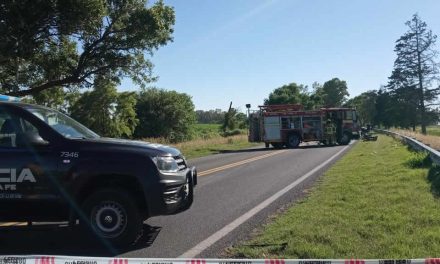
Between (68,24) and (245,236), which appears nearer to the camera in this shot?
(245,236)

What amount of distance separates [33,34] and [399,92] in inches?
2839

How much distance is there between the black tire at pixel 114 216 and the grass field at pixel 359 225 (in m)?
1.30

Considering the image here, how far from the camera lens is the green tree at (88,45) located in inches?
886

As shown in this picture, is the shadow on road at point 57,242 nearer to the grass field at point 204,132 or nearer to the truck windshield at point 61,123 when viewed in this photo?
the truck windshield at point 61,123

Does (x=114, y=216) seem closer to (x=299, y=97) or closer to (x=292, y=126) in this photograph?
(x=292, y=126)

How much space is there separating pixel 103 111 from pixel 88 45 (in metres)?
40.8

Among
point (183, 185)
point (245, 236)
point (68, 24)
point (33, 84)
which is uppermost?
point (68, 24)

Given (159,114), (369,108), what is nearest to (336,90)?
(369,108)

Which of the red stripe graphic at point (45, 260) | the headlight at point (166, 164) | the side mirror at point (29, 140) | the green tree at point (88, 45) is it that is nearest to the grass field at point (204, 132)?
the green tree at point (88, 45)

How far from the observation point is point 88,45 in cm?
2577

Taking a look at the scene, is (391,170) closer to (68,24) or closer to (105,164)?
(105,164)

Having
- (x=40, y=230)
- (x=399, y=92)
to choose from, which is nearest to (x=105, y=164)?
(x=40, y=230)

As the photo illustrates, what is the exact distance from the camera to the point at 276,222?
7.70 metres

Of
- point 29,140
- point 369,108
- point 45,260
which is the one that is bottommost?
point 45,260
